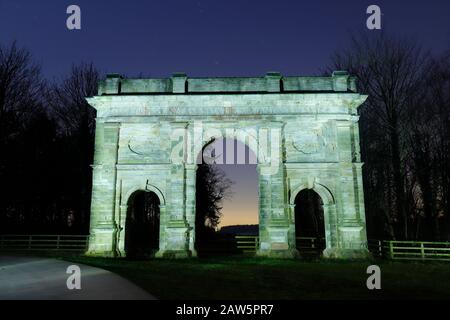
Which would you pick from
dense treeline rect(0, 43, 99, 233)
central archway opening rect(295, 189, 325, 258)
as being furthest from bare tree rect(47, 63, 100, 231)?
central archway opening rect(295, 189, 325, 258)

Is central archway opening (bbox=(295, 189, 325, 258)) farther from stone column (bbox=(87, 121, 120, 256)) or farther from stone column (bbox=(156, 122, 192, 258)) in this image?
stone column (bbox=(87, 121, 120, 256))

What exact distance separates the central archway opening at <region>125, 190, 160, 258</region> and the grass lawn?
513cm

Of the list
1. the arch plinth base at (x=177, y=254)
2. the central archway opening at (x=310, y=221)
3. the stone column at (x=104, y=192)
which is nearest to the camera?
the arch plinth base at (x=177, y=254)

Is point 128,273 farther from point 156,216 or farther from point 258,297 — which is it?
point 156,216

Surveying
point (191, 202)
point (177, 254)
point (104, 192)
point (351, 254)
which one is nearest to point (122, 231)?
point (104, 192)

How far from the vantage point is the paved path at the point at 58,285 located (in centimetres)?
792

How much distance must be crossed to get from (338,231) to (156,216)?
2497 centimetres

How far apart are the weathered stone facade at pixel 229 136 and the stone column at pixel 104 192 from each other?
49 mm

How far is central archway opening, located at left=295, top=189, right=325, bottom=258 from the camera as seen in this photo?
83.1ft

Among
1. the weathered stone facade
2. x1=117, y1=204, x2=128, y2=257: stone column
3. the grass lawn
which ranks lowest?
the grass lawn

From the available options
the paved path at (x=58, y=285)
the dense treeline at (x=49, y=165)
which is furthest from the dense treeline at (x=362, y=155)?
the paved path at (x=58, y=285)

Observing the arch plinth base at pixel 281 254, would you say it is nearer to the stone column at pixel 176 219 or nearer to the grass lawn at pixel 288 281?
the grass lawn at pixel 288 281

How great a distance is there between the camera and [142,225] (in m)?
34.3
